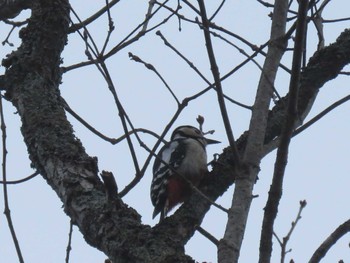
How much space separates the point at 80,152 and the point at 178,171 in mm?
2533

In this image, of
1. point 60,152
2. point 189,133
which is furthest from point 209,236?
point 189,133

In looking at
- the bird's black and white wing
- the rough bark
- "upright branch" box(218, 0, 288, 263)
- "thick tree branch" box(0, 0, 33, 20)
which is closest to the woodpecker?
the bird's black and white wing

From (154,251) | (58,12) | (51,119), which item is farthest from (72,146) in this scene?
(58,12)

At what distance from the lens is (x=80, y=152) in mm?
2531

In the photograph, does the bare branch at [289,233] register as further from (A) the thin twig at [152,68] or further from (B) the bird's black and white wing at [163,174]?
(B) the bird's black and white wing at [163,174]

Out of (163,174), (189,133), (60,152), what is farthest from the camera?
(189,133)

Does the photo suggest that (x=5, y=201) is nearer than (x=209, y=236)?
No

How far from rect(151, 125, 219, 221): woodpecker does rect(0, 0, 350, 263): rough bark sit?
5.32 ft

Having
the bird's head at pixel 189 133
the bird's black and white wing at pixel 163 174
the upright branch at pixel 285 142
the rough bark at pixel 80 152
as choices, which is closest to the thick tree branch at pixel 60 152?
the rough bark at pixel 80 152

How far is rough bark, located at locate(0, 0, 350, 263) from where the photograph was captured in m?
2.17

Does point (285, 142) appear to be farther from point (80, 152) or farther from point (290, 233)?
point (80, 152)

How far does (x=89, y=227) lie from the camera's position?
2.23m

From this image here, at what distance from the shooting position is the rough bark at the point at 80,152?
7.11ft

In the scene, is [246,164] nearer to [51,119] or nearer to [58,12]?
[51,119]
